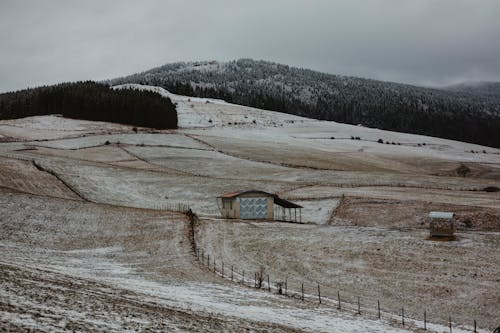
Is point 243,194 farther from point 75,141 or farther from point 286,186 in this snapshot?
point 75,141

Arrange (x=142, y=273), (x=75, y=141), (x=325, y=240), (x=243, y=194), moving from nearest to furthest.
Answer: (x=142, y=273) → (x=325, y=240) → (x=243, y=194) → (x=75, y=141)

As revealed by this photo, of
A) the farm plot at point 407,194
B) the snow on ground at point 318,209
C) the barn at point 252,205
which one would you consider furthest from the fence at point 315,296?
the farm plot at point 407,194

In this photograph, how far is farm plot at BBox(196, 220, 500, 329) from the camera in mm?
34844

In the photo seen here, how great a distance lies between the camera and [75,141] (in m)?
118

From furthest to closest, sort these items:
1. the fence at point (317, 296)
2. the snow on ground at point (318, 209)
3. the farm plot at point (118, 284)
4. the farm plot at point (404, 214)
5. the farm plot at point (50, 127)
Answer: the farm plot at point (50, 127) → the snow on ground at point (318, 209) → the farm plot at point (404, 214) → the fence at point (317, 296) → the farm plot at point (118, 284)

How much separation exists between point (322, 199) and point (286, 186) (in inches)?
383

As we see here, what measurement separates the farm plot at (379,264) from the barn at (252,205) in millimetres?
8499

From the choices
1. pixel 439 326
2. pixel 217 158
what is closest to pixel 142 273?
pixel 439 326

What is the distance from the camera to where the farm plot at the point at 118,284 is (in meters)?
20.3

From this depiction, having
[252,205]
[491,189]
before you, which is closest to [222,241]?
[252,205]

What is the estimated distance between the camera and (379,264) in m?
43.0

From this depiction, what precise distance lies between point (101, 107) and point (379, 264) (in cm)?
12473

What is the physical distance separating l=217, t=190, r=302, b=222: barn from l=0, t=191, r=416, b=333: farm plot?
908cm

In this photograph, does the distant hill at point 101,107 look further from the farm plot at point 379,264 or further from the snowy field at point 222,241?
the farm plot at point 379,264
